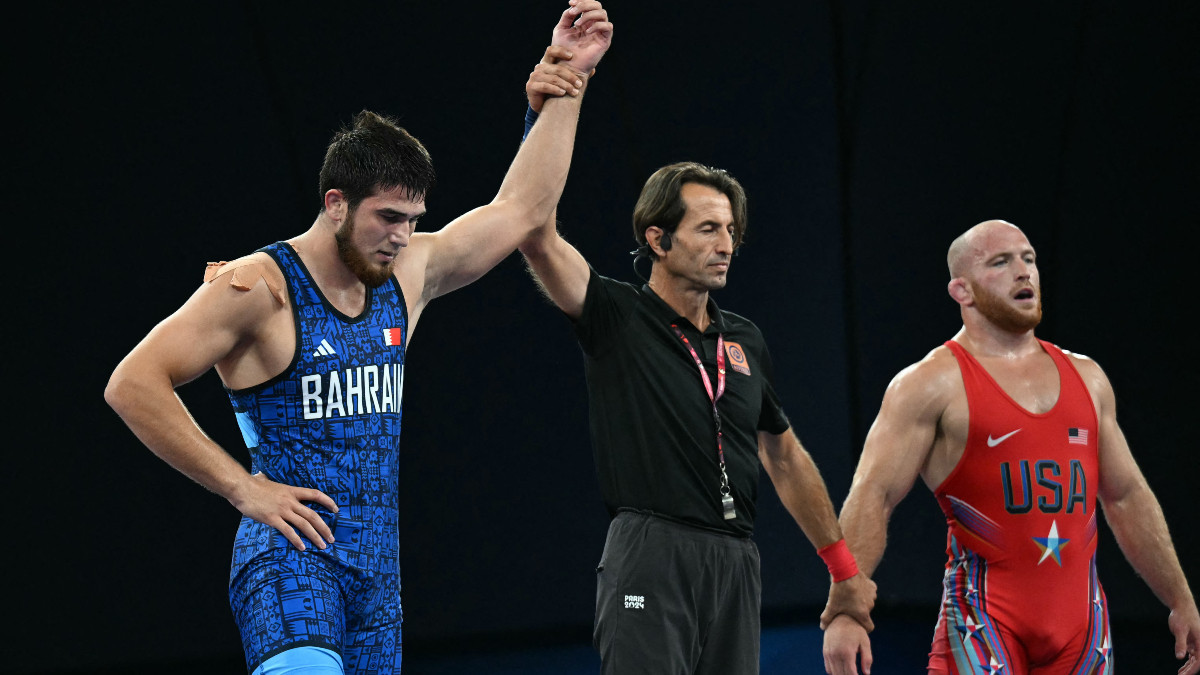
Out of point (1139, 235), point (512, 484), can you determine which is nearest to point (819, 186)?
point (1139, 235)

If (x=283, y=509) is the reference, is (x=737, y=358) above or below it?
above

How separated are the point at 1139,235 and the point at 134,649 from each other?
6497mm

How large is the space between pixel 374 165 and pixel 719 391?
1339 millimetres

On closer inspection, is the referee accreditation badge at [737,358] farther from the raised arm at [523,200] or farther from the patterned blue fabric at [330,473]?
the patterned blue fabric at [330,473]

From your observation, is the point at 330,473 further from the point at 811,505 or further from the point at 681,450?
the point at 811,505

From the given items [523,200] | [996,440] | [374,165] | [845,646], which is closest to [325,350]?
[374,165]

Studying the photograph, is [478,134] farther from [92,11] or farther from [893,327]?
[893,327]

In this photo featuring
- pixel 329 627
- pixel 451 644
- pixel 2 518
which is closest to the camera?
pixel 329 627

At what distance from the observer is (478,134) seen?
276 inches

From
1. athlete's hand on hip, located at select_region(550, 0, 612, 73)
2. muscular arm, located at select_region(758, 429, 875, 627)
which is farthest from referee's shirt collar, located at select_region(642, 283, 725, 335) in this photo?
athlete's hand on hip, located at select_region(550, 0, 612, 73)

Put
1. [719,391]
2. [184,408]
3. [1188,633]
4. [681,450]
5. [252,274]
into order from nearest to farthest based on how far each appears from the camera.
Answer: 1. [184,408]
2. [252,274]
3. [681,450]
4. [719,391]
5. [1188,633]

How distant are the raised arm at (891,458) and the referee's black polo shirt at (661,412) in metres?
0.47

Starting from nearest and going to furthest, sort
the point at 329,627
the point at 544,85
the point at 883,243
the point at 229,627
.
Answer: the point at 329,627 → the point at 544,85 → the point at 229,627 → the point at 883,243

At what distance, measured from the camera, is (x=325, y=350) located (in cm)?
253
